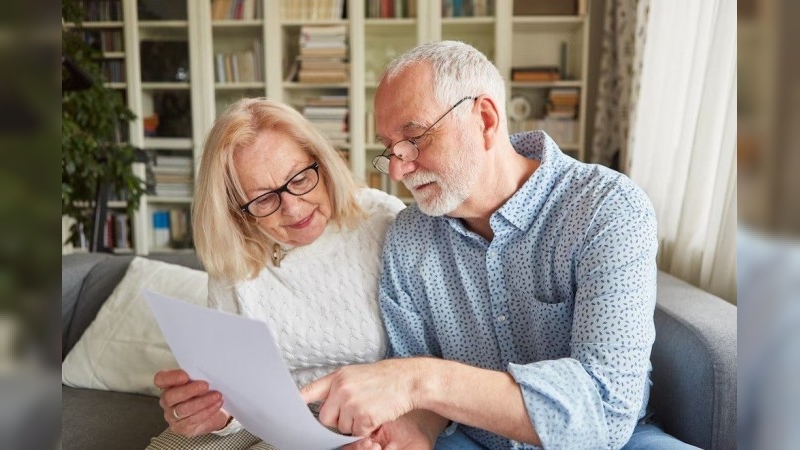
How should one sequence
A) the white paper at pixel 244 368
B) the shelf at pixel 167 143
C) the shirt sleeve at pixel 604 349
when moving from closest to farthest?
1. the white paper at pixel 244 368
2. the shirt sleeve at pixel 604 349
3. the shelf at pixel 167 143

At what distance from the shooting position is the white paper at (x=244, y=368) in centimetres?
75

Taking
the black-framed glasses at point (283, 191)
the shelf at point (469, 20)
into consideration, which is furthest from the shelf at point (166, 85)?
the black-framed glasses at point (283, 191)

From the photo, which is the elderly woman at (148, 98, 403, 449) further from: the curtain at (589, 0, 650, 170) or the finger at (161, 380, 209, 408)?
the curtain at (589, 0, 650, 170)

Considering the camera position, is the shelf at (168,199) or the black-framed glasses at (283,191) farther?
the shelf at (168,199)

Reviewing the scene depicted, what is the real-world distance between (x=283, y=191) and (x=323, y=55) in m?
2.91

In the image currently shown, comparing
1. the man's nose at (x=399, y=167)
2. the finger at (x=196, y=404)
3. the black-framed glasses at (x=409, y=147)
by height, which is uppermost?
the black-framed glasses at (x=409, y=147)

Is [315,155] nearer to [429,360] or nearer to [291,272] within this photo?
[291,272]

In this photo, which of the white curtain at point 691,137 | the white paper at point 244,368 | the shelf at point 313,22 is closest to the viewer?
the white paper at point 244,368

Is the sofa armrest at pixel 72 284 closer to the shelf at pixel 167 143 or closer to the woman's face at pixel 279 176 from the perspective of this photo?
the woman's face at pixel 279 176

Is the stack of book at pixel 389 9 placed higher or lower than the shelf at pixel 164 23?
higher

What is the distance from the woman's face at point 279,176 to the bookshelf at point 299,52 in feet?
8.95

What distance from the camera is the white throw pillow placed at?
1922 mm

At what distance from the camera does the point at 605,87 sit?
3.71m
